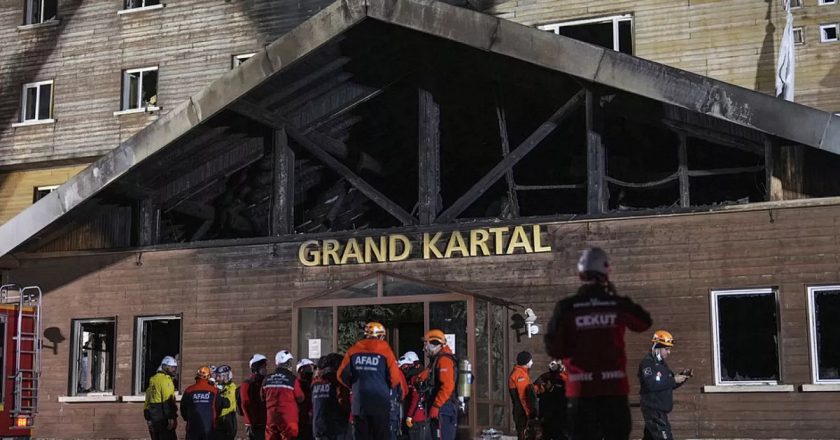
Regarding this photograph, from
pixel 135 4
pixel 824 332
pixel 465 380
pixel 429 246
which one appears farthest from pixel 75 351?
pixel 824 332

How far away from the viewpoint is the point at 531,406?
16234 millimetres

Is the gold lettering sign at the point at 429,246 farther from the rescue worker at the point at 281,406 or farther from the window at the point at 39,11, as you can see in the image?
the window at the point at 39,11

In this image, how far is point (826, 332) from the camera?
56.7 feet

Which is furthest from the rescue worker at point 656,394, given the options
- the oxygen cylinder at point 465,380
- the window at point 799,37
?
the window at point 799,37

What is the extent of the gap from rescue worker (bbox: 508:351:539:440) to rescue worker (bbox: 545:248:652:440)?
7.04 meters

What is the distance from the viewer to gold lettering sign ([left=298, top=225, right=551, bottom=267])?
62.7 feet

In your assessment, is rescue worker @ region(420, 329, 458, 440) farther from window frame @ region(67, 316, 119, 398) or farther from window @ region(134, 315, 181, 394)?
window frame @ region(67, 316, 119, 398)

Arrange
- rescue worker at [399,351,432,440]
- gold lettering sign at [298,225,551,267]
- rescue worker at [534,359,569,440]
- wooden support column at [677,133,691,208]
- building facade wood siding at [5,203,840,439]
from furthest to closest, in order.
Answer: gold lettering sign at [298,225,551,267]
wooden support column at [677,133,691,208]
building facade wood siding at [5,203,840,439]
rescue worker at [534,359,569,440]
rescue worker at [399,351,432,440]

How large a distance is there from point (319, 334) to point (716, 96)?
7846mm

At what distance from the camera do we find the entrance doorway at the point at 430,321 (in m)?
18.1

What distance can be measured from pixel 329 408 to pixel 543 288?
5.45 m

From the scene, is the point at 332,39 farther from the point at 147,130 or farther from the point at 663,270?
the point at 663,270

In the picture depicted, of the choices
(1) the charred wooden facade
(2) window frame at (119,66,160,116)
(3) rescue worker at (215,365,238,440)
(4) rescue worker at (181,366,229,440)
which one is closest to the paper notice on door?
(1) the charred wooden facade

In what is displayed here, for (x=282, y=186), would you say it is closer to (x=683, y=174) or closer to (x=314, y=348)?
(x=314, y=348)
